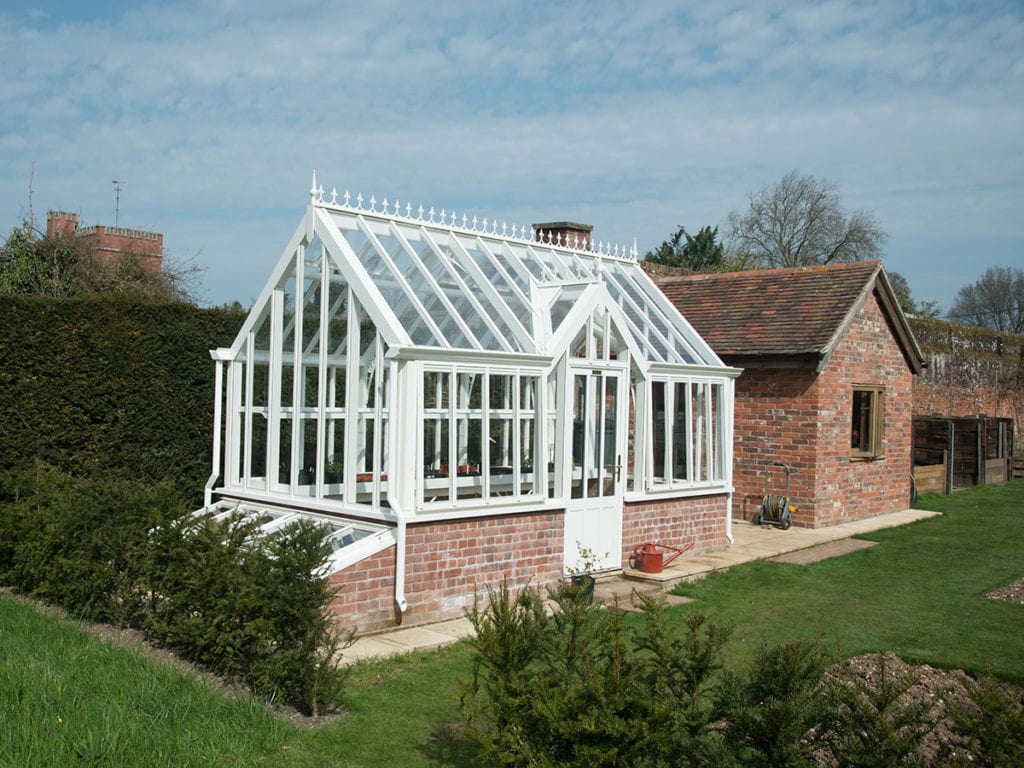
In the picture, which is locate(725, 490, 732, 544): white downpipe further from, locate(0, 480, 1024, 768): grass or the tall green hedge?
the tall green hedge

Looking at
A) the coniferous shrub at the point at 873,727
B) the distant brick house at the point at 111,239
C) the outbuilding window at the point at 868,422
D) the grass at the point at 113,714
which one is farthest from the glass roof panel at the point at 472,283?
the distant brick house at the point at 111,239

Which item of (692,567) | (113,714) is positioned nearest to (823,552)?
(692,567)

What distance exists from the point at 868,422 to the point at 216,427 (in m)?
11.4

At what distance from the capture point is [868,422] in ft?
55.2

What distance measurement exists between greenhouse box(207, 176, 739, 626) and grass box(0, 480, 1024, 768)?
4.39 ft

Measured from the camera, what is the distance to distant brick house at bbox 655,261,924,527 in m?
15.4

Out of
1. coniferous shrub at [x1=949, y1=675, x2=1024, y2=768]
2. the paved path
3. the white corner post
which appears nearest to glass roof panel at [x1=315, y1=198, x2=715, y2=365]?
the white corner post

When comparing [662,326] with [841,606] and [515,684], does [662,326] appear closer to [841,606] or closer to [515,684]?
[841,606]

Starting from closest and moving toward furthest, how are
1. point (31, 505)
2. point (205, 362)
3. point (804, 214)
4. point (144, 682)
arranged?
point (144, 682)
point (31, 505)
point (205, 362)
point (804, 214)

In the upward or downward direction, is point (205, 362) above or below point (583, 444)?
above

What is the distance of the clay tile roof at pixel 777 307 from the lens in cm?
1568

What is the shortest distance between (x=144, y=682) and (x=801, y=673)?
4.14 metres

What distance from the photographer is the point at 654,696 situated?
4.79 m

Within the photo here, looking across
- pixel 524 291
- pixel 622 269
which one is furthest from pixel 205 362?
pixel 622 269
